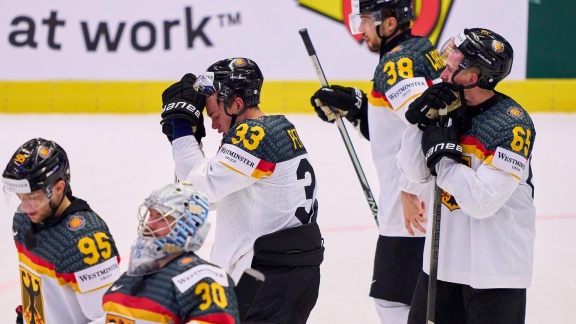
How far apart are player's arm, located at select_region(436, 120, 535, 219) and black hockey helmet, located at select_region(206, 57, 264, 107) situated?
72 cm

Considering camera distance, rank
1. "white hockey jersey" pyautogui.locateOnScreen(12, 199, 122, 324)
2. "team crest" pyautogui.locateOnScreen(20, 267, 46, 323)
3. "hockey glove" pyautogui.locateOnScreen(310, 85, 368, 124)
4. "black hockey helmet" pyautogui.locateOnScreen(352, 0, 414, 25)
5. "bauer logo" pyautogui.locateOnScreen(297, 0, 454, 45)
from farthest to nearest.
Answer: "bauer logo" pyautogui.locateOnScreen(297, 0, 454, 45), "hockey glove" pyautogui.locateOnScreen(310, 85, 368, 124), "black hockey helmet" pyautogui.locateOnScreen(352, 0, 414, 25), "team crest" pyautogui.locateOnScreen(20, 267, 46, 323), "white hockey jersey" pyautogui.locateOnScreen(12, 199, 122, 324)

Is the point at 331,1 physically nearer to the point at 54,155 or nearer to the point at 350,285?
the point at 350,285

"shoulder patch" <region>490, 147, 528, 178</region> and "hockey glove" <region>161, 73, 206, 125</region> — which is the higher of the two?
"hockey glove" <region>161, 73, 206, 125</region>

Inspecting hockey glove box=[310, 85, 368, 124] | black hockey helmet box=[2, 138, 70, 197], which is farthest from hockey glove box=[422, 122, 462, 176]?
black hockey helmet box=[2, 138, 70, 197]

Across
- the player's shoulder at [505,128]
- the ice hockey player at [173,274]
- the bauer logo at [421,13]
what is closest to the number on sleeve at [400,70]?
the player's shoulder at [505,128]

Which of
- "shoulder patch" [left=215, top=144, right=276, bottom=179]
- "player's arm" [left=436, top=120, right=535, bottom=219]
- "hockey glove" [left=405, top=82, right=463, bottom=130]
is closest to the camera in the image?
"player's arm" [left=436, top=120, right=535, bottom=219]

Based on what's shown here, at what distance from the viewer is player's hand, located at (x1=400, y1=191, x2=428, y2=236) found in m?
3.58

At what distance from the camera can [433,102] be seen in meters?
3.11

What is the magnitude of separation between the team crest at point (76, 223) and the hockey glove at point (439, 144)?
3.36 feet

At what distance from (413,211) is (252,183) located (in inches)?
25.0

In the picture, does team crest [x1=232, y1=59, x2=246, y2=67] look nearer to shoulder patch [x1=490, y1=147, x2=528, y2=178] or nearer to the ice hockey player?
shoulder patch [x1=490, y1=147, x2=528, y2=178]

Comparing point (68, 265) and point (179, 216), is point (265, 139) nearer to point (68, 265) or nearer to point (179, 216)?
point (68, 265)

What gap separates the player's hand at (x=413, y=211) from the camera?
141 inches

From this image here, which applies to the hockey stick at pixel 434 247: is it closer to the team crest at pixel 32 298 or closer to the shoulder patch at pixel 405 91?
the shoulder patch at pixel 405 91
